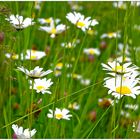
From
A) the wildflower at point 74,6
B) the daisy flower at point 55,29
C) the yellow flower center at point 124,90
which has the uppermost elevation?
the wildflower at point 74,6

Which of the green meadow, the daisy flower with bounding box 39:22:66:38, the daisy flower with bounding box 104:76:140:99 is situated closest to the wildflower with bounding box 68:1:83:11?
the green meadow

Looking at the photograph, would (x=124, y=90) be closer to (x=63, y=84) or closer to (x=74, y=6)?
(x=63, y=84)

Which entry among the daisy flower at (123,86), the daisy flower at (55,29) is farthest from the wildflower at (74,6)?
the daisy flower at (123,86)

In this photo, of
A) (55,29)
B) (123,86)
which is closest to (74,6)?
(55,29)

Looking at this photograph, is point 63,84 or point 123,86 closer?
point 123,86

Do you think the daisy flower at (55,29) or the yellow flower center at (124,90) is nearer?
the yellow flower center at (124,90)

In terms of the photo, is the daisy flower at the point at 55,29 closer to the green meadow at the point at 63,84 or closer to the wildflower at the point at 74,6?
the green meadow at the point at 63,84

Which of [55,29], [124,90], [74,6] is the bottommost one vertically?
[124,90]

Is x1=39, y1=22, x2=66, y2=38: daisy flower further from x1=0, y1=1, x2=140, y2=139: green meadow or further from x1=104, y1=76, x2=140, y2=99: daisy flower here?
x1=104, y1=76, x2=140, y2=99: daisy flower
